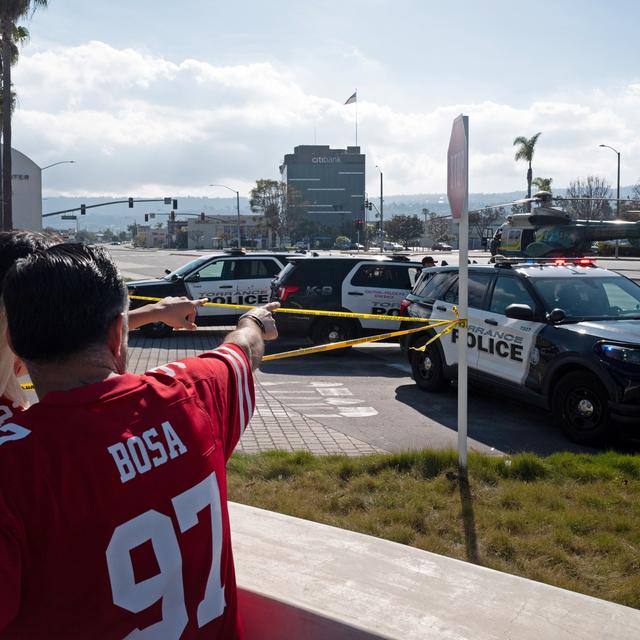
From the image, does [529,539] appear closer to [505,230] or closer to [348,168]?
[505,230]

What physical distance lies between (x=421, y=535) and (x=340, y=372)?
25.0 feet

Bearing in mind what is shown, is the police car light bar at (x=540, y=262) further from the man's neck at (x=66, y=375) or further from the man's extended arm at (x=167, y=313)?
the man's neck at (x=66, y=375)

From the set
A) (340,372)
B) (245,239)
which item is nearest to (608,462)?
(340,372)

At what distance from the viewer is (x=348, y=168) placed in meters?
165

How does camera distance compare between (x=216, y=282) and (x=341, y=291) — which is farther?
(x=216, y=282)

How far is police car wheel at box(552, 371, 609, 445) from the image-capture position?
296 inches

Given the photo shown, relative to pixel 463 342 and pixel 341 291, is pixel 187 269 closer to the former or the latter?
pixel 341 291

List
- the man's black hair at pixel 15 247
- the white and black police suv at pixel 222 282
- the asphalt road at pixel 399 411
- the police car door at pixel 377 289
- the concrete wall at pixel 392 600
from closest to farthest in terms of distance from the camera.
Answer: the man's black hair at pixel 15 247
the concrete wall at pixel 392 600
the asphalt road at pixel 399 411
the police car door at pixel 377 289
the white and black police suv at pixel 222 282

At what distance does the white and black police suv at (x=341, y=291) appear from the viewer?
14.1 m

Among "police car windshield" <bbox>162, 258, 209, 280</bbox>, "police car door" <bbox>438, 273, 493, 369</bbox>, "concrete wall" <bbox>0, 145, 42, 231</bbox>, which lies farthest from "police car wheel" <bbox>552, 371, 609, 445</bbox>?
"concrete wall" <bbox>0, 145, 42, 231</bbox>

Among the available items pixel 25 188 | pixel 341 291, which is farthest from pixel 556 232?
pixel 25 188

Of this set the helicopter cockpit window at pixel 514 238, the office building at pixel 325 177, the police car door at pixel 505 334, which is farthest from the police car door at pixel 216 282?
the office building at pixel 325 177

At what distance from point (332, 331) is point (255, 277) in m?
3.63

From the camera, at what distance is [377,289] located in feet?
47.9
